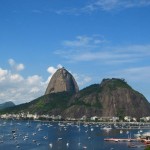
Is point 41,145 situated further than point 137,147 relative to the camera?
Yes

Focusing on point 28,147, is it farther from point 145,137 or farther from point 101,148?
point 145,137

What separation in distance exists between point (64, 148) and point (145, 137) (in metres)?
40.3

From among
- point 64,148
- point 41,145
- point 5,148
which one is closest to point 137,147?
point 64,148

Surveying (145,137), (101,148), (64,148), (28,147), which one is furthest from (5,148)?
(145,137)

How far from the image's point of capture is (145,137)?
172125 millimetres

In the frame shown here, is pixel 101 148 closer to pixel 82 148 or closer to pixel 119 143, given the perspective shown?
pixel 82 148

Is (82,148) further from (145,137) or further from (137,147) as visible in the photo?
(145,137)

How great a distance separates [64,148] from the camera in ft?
492

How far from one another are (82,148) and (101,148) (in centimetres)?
694

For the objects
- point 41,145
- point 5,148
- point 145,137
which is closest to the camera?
point 5,148

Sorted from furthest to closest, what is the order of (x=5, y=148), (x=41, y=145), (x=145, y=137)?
1. (x=145, y=137)
2. (x=41, y=145)
3. (x=5, y=148)

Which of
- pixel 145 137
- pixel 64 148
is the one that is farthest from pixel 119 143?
pixel 64 148

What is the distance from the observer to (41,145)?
162 m

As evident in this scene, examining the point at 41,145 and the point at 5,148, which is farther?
the point at 41,145
